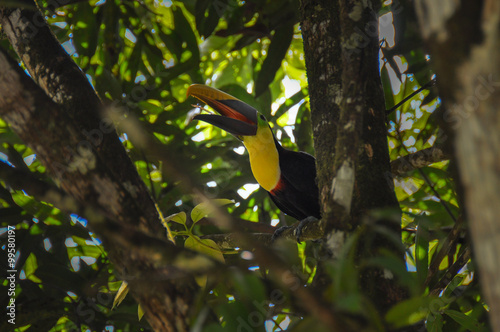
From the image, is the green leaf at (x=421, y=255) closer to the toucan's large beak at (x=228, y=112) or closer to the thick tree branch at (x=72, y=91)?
the thick tree branch at (x=72, y=91)

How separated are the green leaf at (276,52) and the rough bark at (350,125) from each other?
734 millimetres

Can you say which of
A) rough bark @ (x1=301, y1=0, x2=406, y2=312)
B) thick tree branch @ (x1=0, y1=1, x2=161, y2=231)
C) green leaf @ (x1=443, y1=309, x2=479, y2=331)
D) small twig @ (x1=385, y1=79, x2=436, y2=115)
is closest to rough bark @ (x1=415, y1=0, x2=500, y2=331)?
rough bark @ (x1=301, y1=0, x2=406, y2=312)

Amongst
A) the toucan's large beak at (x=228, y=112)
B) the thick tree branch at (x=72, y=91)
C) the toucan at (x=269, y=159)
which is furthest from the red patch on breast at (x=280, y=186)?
the thick tree branch at (x=72, y=91)

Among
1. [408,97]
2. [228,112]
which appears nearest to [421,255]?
[408,97]

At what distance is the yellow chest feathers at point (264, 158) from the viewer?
3.26m

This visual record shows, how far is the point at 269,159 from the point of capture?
334 centimetres

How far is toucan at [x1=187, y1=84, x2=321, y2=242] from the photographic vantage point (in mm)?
3177

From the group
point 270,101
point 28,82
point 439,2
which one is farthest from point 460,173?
point 270,101

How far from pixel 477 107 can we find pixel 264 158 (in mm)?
2691

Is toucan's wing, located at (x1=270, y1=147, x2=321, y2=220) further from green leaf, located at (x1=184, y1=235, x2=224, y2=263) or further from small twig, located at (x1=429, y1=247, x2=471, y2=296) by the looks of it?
green leaf, located at (x1=184, y1=235, x2=224, y2=263)

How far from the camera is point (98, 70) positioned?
3.27m

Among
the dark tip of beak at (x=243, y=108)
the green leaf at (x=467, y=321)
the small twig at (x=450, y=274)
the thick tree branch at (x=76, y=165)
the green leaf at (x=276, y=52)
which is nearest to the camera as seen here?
the thick tree branch at (x=76, y=165)

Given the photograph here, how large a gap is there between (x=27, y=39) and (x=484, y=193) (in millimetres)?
1576

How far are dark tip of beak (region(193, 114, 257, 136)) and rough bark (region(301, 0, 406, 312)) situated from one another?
4.68ft
